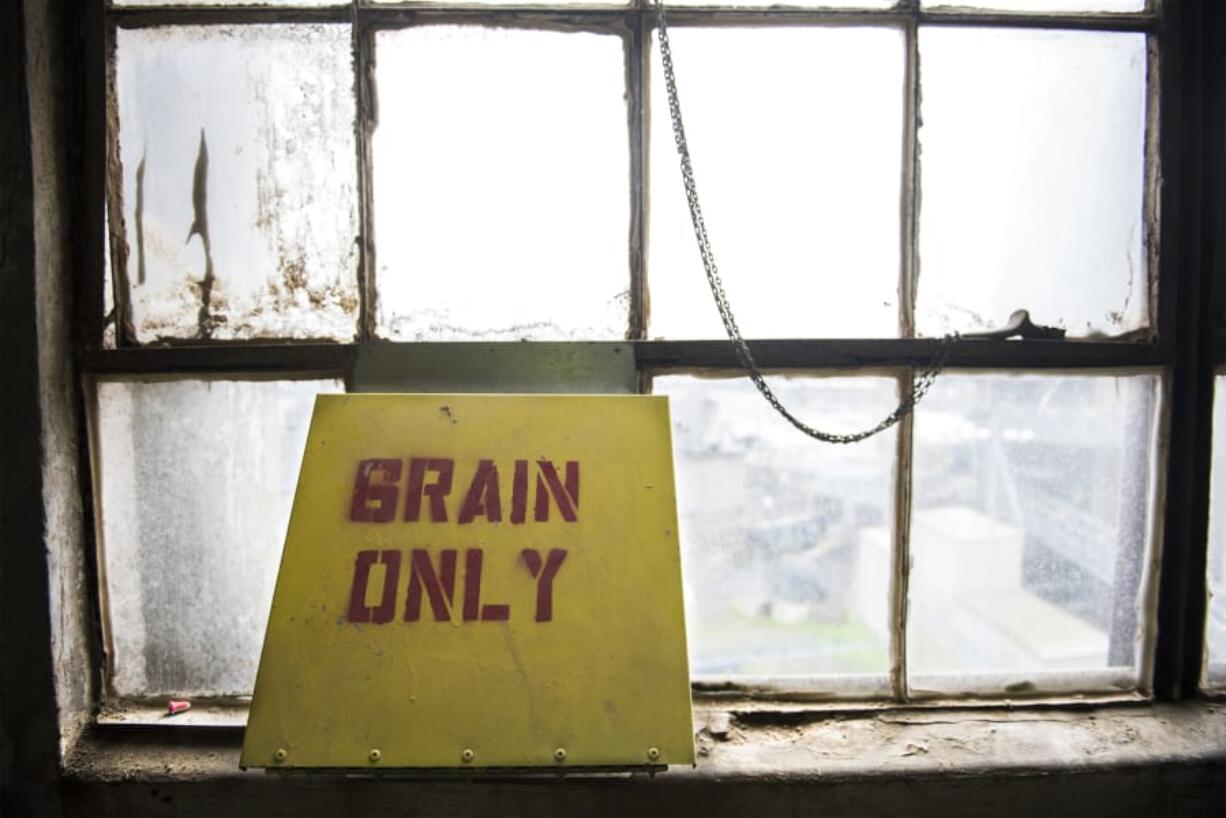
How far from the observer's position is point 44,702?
0.99 m

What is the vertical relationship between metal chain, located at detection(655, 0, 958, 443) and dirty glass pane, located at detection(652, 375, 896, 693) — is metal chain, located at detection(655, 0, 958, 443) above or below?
above

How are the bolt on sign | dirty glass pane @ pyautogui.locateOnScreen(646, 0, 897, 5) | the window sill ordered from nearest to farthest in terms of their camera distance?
the bolt on sign, the window sill, dirty glass pane @ pyautogui.locateOnScreen(646, 0, 897, 5)

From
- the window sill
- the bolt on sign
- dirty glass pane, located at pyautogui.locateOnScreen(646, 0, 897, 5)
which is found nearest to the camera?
the bolt on sign

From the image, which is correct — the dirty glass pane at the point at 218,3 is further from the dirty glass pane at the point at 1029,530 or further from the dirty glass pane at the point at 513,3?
the dirty glass pane at the point at 1029,530

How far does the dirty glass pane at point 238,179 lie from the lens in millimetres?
1070

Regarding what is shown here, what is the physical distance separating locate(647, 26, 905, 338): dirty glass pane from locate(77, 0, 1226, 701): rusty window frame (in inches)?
1.1

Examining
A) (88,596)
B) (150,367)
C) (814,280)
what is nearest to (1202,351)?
(814,280)

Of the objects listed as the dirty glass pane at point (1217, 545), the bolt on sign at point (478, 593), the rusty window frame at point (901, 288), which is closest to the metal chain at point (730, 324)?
the rusty window frame at point (901, 288)

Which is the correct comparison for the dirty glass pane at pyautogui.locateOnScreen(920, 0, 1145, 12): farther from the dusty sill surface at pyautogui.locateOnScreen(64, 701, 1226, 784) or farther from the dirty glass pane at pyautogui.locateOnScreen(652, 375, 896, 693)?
the dusty sill surface at pyautogui.locateOnScreen(64, 701, 1226, 784)

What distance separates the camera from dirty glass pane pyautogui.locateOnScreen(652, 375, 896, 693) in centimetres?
111

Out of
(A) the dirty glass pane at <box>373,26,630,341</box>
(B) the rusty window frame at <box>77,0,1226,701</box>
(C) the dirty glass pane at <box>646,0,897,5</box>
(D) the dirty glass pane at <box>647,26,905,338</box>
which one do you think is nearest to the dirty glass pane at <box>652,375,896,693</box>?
(B) the rusty window frame at <box>77,0,1226,701</box>

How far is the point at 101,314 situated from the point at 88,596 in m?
0.47

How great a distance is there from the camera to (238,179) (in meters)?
1.08

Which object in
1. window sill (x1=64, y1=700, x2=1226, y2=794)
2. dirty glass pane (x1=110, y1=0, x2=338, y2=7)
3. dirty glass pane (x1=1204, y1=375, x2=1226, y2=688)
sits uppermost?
dirty glass pane (x1=110, y1=0, x2=338, y2=7)
